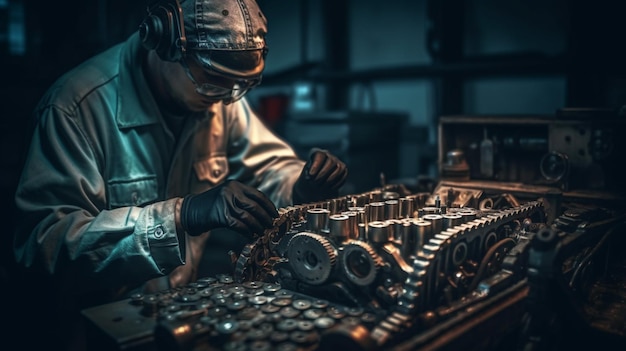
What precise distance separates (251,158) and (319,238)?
129 cm

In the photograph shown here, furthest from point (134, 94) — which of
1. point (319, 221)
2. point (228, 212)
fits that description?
point (319, 221)

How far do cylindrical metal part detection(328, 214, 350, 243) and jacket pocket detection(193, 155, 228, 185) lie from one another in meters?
1.13

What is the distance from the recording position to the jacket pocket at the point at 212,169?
2711 mm

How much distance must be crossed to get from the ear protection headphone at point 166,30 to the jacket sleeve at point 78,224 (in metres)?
0.48

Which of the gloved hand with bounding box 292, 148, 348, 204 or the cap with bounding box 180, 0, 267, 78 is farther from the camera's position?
the gloved hand with bounding box 292, 148, 348, 204

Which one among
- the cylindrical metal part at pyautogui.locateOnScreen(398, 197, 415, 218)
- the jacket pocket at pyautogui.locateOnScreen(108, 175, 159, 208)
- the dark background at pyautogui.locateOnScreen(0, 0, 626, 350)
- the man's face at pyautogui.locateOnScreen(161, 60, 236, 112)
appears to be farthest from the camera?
the dark background at pyautogui.locateOnScreen(0, 0, 626, 350)

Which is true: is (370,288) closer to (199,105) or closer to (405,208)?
(405,208)

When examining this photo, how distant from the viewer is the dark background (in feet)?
12.9

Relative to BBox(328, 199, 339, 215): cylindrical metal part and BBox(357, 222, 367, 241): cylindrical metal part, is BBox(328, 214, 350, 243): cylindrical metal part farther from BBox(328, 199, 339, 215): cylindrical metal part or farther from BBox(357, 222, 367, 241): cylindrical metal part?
BBox(328, 199, 339, 215): cylindrical metal part

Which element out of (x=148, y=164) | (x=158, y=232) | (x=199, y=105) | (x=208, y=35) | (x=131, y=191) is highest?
(x=208, y=35)

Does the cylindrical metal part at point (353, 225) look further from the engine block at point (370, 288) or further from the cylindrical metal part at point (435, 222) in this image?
the cylindrical metal part at point (435, 222)

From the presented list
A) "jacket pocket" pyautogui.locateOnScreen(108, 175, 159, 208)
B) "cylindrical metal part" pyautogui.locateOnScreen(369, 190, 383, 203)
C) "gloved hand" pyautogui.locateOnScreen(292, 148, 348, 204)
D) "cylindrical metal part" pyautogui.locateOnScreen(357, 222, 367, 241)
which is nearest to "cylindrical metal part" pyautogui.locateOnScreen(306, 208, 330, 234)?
"cylindrical metal part" pyautogui.locateOnScreen(357, 222, 367, 241)

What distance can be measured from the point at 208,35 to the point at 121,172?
741 mm

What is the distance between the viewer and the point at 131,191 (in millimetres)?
2420
